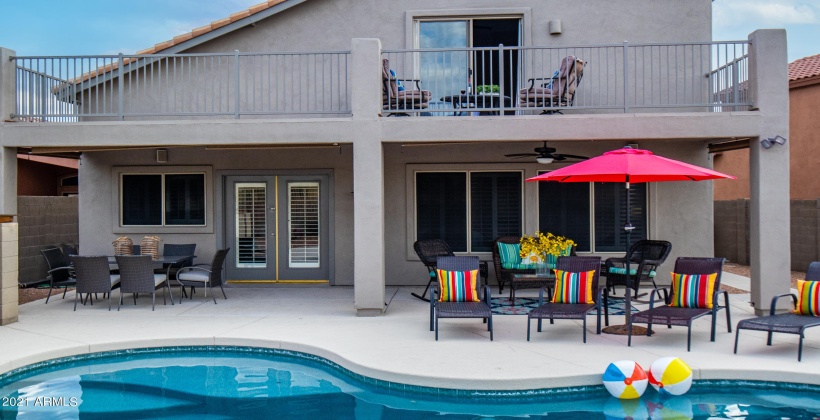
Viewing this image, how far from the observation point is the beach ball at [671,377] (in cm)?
608

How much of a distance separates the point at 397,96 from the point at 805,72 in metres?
15.5

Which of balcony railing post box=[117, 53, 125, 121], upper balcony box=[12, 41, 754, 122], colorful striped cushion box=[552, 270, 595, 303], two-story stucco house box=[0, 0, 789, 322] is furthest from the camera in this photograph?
two-story stucco house box=[0, 0, 789, 322]

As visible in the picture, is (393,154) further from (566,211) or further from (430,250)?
(566,211)

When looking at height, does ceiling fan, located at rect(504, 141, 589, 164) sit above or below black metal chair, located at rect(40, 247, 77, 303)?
above

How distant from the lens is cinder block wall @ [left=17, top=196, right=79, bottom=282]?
45.2 feet

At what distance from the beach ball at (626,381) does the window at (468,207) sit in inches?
258

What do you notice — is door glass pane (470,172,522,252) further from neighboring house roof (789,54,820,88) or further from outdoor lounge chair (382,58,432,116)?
neighboring house roof (789,54,820,88)

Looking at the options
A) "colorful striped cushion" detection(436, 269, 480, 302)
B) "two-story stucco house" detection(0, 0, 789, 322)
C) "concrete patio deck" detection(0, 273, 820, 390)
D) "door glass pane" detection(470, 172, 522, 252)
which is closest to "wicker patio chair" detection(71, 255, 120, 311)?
"concrete patio deck" detection(0, 273, 820, 390)

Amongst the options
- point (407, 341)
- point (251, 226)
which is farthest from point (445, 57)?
point (407, 341)

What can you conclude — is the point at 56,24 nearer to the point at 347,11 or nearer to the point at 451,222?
the point at 347,11

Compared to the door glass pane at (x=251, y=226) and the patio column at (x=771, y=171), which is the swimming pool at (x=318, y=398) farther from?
the door glass pane at (x=251, y=226)

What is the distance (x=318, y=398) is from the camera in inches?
249

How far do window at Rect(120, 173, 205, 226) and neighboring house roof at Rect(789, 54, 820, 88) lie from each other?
1726 centimetres

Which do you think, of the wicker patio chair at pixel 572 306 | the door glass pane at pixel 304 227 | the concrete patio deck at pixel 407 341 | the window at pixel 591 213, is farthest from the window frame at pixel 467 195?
the wicker patio chair at pixel 572 306
